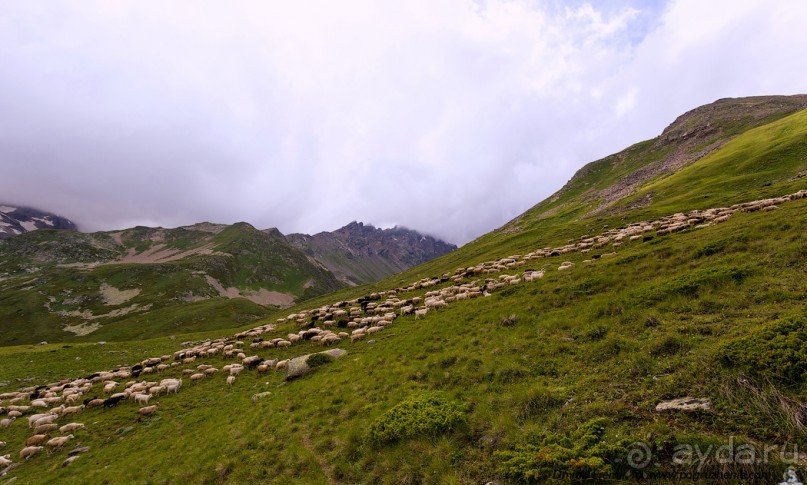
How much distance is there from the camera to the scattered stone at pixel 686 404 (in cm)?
855

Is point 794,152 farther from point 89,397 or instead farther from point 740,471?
point 89,397

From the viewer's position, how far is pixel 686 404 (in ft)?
29.2

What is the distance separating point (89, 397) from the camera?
29844 millimetres

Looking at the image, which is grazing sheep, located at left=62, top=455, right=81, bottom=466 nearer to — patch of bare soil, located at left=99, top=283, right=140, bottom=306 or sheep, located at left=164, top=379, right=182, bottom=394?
sheep, located at left=164, top=379, right=182, bottom=394

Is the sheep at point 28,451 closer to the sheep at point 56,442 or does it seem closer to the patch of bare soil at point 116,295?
the sheep at point 56,442

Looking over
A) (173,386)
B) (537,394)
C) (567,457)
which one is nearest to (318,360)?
(173,386)

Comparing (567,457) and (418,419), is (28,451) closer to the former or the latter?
(418,419)


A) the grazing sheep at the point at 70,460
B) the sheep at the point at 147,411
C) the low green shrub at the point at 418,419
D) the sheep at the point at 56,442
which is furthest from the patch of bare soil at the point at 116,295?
the low green shrub at the point at 418,419

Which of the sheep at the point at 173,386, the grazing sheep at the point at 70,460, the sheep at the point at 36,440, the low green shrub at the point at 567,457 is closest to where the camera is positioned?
the low green shrub at the point at 567,457

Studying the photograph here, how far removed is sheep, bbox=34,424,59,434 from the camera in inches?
936

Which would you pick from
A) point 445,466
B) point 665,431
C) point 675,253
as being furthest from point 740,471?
point 675,253

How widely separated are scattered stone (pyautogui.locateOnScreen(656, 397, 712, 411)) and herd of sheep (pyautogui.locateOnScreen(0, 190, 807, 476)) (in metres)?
20.5

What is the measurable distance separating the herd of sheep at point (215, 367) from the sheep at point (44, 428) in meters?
0.05

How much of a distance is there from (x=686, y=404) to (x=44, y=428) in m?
39.5
